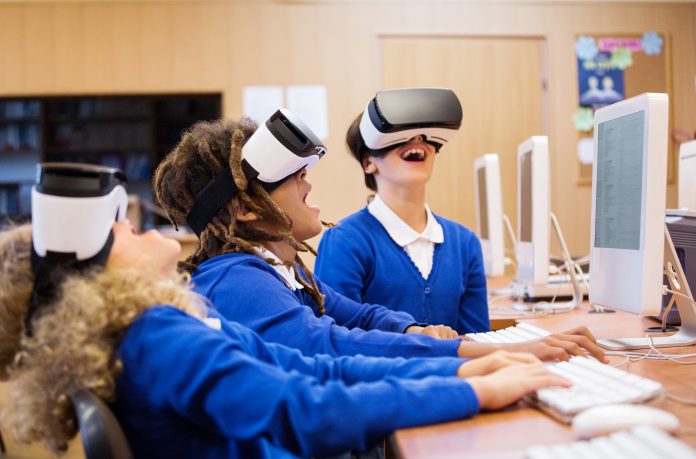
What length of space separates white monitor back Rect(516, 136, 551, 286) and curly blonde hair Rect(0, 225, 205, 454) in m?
1.47

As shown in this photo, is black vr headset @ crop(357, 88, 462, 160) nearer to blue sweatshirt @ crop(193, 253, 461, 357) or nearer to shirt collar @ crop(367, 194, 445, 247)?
shirt collar @ crop(367, 194, 445, 247)

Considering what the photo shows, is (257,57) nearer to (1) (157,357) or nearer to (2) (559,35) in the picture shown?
(2) (559,35)

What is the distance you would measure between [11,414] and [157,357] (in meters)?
0.23

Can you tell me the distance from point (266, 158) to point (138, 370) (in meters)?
0.60

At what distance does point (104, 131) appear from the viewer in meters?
6.22

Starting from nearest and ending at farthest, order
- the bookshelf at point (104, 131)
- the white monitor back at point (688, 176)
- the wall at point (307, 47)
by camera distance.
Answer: the white monitor back at point (688, 176)
the wall at point (307, 47)
the bookshelf at point (104, 131)

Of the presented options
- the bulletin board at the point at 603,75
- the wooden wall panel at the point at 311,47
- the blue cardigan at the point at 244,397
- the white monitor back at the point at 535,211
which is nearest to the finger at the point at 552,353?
the blue cardigan at the point at 244,397

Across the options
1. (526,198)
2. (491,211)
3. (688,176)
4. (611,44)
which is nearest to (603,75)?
(611,44)

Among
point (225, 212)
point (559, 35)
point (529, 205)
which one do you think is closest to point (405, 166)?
point (529, 205)

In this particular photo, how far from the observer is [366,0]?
16.2 ft

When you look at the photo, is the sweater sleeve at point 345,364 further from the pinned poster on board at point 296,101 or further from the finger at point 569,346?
the pinned poster on board at point 296,101

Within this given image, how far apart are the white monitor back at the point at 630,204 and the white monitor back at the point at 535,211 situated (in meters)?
0.52

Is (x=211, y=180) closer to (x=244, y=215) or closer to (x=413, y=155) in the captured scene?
(x=244, y=215)

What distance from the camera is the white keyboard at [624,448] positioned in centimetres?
69
